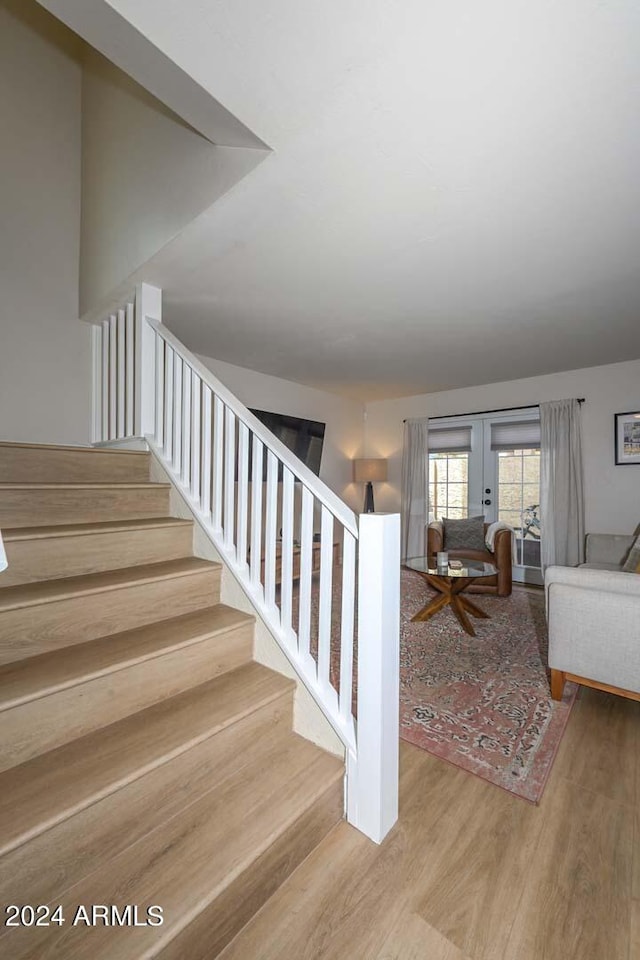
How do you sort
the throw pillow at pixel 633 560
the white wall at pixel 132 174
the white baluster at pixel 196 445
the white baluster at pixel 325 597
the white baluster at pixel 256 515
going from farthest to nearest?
the throw pillow at pixel 633 560 < the white baluster at pixel 196 445 < the white wall at pixel 132 174 < the white baluster at pixel 256 515 < the white baluster at pixel 325 597

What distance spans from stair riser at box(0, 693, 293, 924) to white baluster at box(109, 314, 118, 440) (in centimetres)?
222

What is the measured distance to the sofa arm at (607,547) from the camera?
11.8 feet

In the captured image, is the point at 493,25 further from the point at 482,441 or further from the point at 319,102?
the point at 482,441

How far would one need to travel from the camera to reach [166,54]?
1141 mm

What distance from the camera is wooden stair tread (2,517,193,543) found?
58.1 inches

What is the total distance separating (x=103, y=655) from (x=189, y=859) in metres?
Answer: 0.60

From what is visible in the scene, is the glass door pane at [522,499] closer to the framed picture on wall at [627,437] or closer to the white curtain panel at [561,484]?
the white curtain panel at [561,484]

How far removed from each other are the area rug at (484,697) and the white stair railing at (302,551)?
1.47ft

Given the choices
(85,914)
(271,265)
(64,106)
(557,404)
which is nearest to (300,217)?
(271,265)

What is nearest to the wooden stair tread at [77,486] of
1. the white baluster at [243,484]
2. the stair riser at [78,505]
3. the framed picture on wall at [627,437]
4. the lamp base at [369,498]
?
the stair riser at [78,505]

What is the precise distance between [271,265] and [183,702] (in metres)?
2.17

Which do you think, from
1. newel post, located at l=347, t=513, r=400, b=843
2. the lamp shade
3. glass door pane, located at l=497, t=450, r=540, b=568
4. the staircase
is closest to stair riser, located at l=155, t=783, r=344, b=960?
the staircase

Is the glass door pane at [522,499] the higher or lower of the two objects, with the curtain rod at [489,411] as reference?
lower

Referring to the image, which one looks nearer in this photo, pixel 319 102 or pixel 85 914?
pixel 85 914
